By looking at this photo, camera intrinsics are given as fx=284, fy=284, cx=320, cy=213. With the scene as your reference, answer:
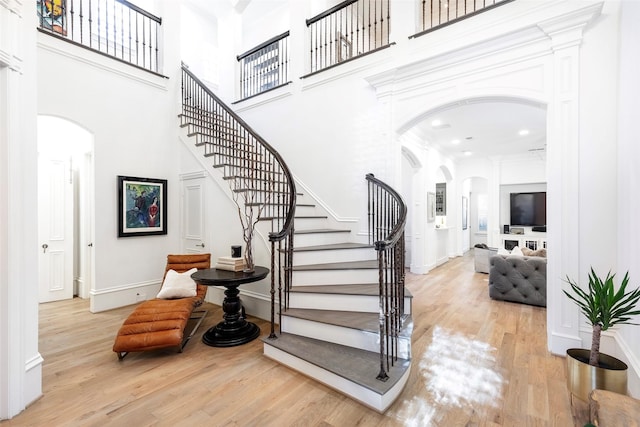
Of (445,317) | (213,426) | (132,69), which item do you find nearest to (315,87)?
(132,69)

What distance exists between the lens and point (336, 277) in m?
3.30

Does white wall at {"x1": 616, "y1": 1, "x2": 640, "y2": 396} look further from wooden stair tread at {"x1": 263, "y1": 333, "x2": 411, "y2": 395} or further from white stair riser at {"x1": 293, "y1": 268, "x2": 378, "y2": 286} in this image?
white stair riser at {"x1": 293, "y1": 268, "x2": 378, "y2": 286}

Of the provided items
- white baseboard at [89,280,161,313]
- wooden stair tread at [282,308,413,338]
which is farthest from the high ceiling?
white baseboard at [89,280,161,313]

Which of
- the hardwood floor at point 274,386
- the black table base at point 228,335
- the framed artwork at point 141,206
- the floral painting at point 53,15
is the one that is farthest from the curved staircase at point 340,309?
the floral painting at point 53,15

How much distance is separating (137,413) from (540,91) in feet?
15.4

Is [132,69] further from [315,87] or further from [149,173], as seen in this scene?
[315,87]

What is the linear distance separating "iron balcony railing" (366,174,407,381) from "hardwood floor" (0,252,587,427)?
0.38 metres

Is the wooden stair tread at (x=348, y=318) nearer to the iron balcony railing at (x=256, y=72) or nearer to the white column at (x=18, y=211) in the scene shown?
the white column at (x=18, y=211)

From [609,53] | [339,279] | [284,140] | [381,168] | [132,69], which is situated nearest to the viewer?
[609,53]

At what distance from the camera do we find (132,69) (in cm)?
483

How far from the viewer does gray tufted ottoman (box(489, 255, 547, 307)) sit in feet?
14.5

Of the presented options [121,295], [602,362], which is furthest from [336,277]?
[121,295]

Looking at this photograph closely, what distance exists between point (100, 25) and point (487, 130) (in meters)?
8.18

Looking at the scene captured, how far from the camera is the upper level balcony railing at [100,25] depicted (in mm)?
4258
